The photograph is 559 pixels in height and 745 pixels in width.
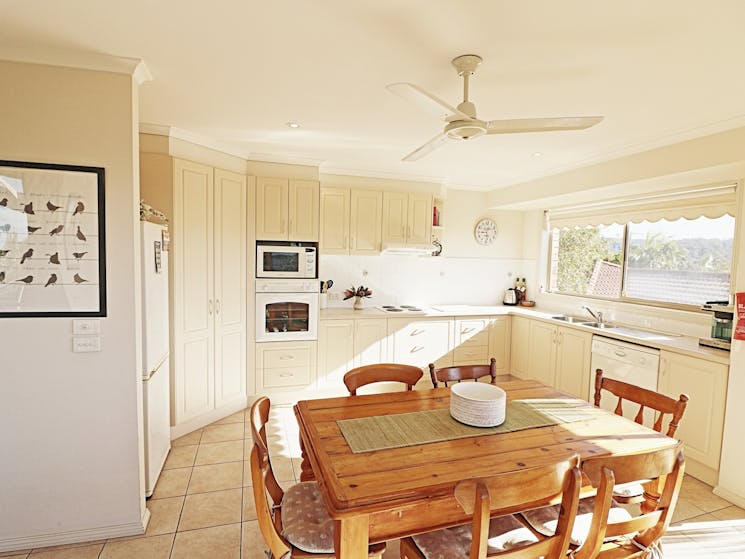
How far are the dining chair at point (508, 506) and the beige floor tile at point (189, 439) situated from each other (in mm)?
2373

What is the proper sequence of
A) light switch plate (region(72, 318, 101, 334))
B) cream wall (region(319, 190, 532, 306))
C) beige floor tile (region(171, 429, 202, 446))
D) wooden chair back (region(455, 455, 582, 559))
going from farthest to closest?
cream wall (region(319, 190, 532, 306)) < beige floor tile (region(171, 429, 202, 446)) < light switch plate (region(72, 318, 101, 334)) < wooden chair back (region(455, 455, 582, 559))

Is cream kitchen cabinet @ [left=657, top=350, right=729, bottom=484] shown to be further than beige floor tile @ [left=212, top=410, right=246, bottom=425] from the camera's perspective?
No

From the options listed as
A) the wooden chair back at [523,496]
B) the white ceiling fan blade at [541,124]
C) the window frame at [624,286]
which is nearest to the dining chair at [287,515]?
the wooden chair back at [523,496]

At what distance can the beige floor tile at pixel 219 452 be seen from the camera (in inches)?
119

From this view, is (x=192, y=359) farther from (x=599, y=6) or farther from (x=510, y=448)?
(x=599, y=6)

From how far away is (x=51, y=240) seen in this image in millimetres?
Answer: 2025

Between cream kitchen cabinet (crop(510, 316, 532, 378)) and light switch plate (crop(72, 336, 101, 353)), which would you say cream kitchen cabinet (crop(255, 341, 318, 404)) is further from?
cream kitchen cabinet (crop(510, 316, 532, 378))

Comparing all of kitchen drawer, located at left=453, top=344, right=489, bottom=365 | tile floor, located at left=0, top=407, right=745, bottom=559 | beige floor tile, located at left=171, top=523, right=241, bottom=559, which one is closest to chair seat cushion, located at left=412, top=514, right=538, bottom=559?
tile floor, located at left=0, top=407, right=745, bottom=559

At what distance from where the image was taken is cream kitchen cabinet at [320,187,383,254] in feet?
14.3

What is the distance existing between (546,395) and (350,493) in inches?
57.6

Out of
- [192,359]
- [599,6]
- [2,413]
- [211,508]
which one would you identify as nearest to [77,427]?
[2,413]

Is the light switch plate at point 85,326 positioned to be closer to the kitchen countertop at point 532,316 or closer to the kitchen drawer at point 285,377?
the kitchen drawer at point 285,377

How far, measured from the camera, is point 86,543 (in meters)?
2.14

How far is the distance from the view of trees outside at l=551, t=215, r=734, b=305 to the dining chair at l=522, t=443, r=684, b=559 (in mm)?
2657
